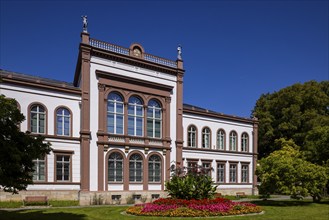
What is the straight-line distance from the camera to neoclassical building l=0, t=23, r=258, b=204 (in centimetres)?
2602

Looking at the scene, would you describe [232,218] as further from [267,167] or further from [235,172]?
[235,172]

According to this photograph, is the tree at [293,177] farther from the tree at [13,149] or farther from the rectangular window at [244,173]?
the tree at [13,149]

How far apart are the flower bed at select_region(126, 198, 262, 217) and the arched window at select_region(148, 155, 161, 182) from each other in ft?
34.9

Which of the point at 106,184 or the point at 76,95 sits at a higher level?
the point at 76,95

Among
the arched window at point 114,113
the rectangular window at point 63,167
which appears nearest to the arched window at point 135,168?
the arched window at point 114,113

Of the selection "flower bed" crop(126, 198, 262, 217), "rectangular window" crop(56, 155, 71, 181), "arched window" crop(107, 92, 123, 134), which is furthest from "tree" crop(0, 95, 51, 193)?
"arched window" crop(107, 92, 123, 134)

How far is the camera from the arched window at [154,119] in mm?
30969

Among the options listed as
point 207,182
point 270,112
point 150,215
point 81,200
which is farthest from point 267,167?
point 270,112

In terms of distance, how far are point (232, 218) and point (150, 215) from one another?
13.7 ft

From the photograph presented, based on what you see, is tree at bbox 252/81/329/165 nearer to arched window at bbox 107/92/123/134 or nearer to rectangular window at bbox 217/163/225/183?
rectangular window at bbox 217/163/225/183

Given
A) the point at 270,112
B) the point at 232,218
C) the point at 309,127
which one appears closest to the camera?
the point at 232,218

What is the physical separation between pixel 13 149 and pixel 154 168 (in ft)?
62.1

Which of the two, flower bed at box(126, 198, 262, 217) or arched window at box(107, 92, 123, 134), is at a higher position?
arched window at box(107, 92, 123, 134)

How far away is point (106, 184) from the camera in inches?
1086
